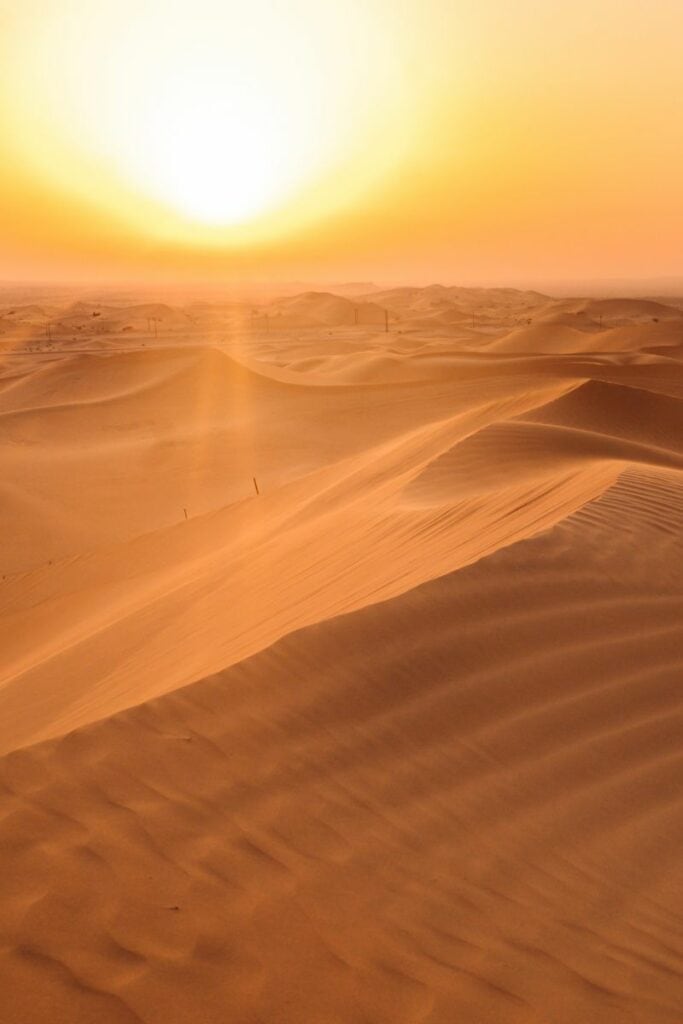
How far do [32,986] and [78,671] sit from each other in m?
3.04

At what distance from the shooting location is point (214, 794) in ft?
9.85

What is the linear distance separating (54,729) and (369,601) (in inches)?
63.0

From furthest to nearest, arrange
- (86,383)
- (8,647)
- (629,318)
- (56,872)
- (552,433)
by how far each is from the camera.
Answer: (629,318)
(86,383)
(552,433)
(8,647)
(56,872)

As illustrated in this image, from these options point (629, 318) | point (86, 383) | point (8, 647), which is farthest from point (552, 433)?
point (629, 318)

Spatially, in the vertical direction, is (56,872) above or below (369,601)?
below

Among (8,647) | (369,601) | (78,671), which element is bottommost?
(8,647)

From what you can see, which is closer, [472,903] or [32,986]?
[32,986]

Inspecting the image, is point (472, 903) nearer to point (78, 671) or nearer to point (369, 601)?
point (369, 601)

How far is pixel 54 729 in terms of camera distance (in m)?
3.66

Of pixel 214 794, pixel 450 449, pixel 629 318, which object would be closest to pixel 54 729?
pixel 214 794

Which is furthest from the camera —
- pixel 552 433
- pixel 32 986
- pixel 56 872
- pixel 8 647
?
pixel 552 433

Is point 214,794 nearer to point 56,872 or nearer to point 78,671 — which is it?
point 56,872

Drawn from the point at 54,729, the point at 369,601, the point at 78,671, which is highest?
the point at 369,601

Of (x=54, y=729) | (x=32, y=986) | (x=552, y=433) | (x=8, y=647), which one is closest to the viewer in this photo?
(x=32, y=986)
